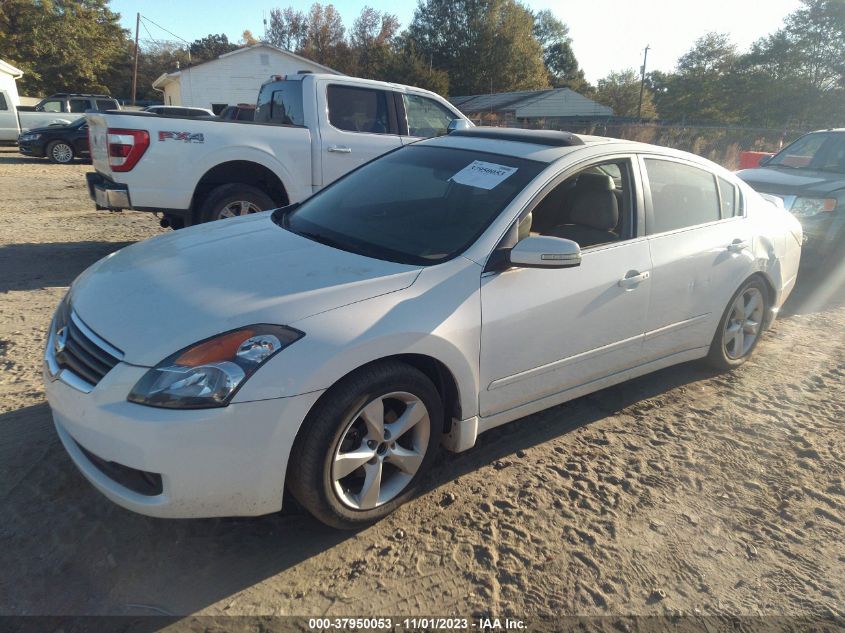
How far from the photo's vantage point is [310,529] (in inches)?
107

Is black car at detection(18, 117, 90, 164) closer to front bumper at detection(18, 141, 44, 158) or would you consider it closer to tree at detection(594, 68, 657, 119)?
front bumper at detection(18, 141, 44, 158)

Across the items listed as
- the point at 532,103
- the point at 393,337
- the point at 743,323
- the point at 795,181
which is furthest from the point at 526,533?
the point at 532,103

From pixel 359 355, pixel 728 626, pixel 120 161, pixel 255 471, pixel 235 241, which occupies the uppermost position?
pixel 120 161

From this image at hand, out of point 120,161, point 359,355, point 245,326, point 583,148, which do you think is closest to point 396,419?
point 359,355

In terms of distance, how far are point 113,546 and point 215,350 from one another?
98 cm

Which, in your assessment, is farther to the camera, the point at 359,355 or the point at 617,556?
the point at 617,556

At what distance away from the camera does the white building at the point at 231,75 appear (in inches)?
1356

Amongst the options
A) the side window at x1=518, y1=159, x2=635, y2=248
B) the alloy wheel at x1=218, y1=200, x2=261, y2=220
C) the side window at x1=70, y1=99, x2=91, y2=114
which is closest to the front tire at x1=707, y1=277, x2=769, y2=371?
the side window at x1=518, y1=159, x2=635, y2=248

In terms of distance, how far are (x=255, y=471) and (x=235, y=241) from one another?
55.6 inches

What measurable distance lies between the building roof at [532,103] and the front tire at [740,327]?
44.7m

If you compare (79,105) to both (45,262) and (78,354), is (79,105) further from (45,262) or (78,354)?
(78,354)

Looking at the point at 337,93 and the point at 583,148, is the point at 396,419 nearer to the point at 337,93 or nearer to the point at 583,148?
the point at 583,148

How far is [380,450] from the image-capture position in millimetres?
2676

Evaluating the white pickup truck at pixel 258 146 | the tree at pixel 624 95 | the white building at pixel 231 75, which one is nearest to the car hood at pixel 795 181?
the white pickup truck at pixel 258 146
